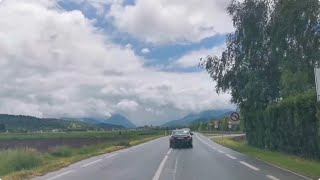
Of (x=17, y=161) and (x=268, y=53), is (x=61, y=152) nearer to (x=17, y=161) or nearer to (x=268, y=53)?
(x=17, y=161)

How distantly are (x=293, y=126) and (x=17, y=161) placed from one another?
1424cm

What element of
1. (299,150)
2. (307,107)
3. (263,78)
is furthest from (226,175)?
(263,78)

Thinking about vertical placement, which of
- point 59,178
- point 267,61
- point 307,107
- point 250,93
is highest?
point 267,61

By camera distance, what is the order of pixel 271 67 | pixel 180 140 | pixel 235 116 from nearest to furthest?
pixel 271 67 < pixel 180 140 < pixel 235 116

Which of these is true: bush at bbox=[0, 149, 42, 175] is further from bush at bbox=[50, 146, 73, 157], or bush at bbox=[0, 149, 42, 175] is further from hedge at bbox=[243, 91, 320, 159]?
hedge at bbox=[243, 91, 320, 159]

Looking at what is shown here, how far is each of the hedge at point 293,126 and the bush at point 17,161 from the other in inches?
516

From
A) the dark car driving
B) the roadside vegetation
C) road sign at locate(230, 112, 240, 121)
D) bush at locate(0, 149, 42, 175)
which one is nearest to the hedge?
the roadside vegetation

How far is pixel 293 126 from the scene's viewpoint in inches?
1086

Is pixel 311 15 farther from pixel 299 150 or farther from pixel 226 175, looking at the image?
pixel 226 175

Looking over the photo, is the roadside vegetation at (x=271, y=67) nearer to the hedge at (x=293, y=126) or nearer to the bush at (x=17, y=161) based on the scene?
the hedge at (x=293, y=126)

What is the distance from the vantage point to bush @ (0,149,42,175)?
2352 cm

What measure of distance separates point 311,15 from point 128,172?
20802 mm

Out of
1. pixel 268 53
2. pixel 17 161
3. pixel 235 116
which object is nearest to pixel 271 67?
pixel 268 53

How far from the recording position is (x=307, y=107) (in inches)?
955
